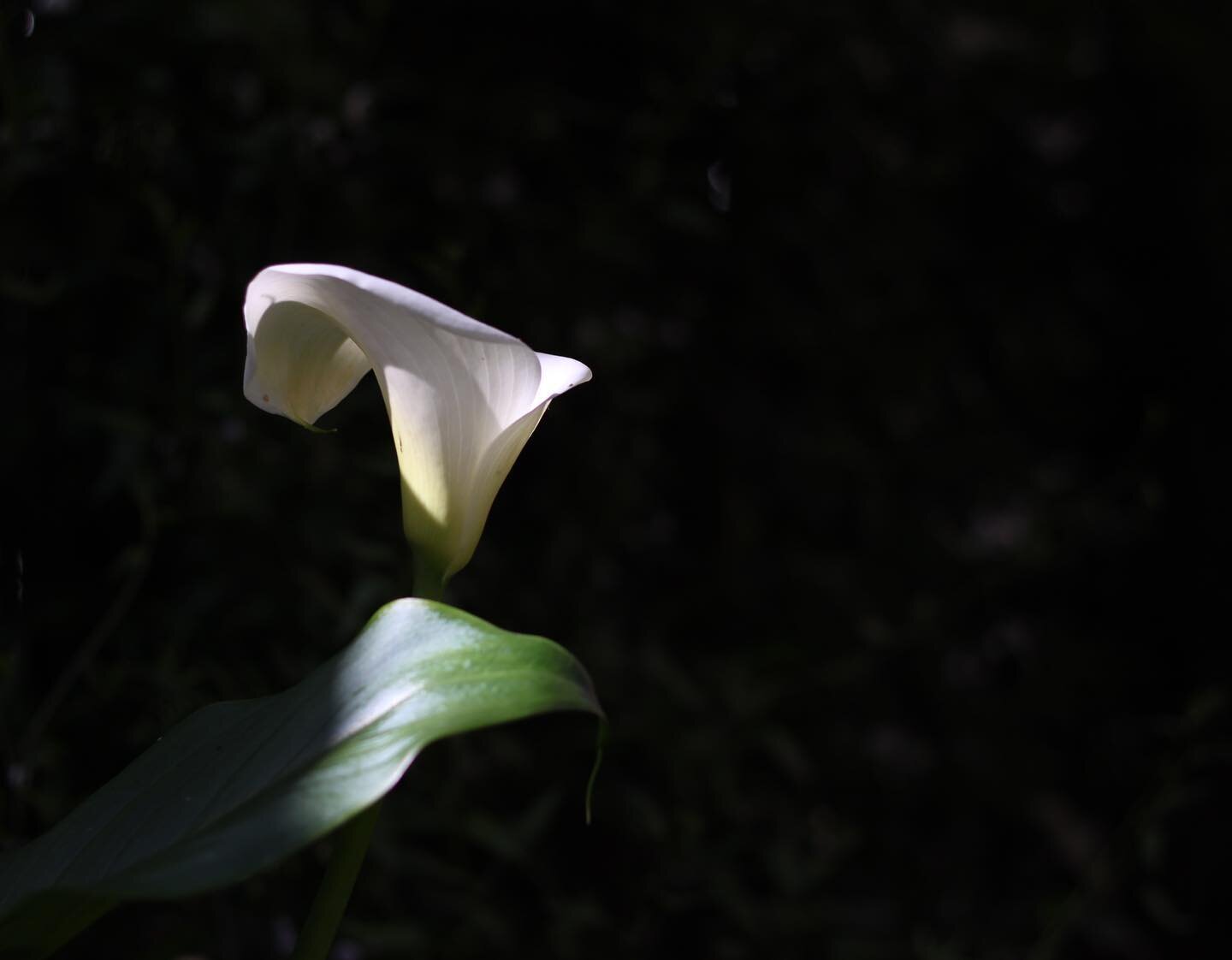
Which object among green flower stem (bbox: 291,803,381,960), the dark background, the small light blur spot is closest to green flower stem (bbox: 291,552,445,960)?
green flower stem (bbox: 291,803,381,960)

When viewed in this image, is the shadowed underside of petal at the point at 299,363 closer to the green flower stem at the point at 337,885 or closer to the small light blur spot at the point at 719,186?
the green flower stem at the point at 337,885

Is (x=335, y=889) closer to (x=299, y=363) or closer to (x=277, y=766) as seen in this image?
(x=277, y=766)

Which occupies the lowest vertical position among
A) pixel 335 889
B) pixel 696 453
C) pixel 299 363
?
pixel 696 453

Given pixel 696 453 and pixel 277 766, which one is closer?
pixel 277 766

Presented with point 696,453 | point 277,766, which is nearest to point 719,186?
point 696,453

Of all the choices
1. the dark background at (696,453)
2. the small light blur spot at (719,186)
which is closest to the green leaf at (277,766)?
the dark background at (696,453)

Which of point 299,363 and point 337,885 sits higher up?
point 299,363

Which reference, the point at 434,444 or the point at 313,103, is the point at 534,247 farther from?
the point at 434,444

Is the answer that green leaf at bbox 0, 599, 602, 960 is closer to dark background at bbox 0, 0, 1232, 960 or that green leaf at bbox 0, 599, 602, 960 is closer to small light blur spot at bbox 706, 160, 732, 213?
dark background at bbox 0, 0, 1232, 960
